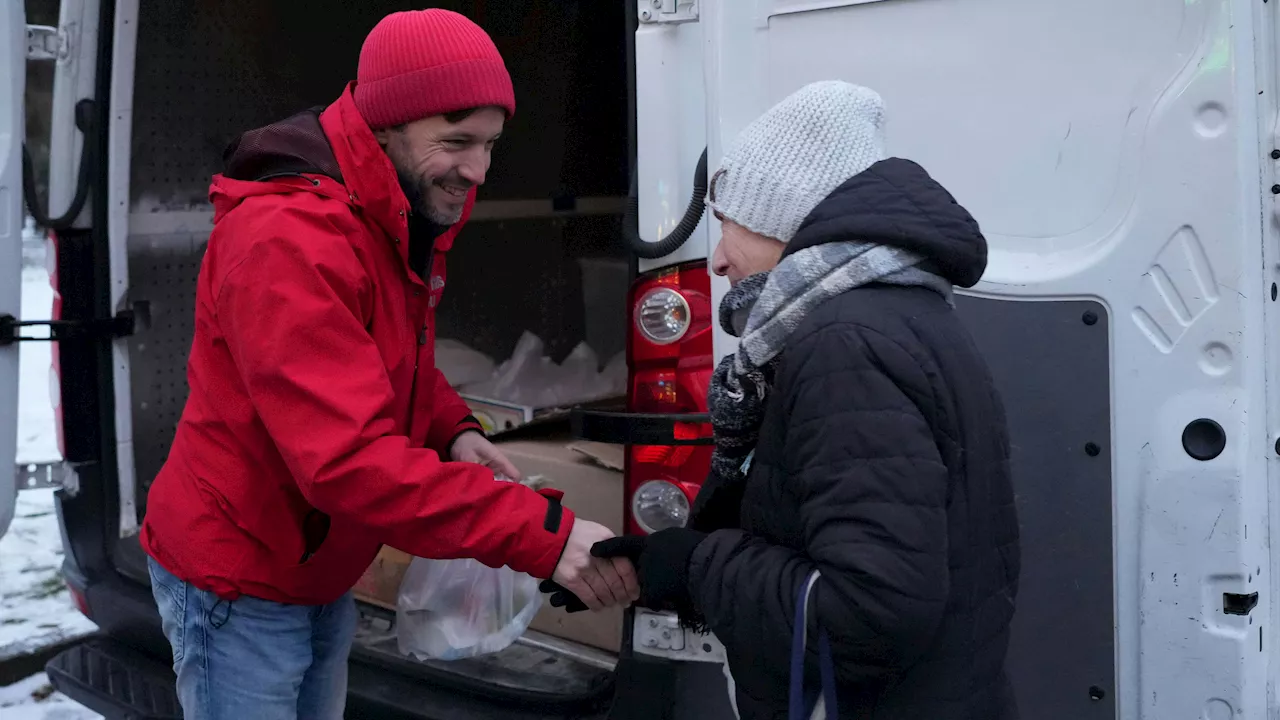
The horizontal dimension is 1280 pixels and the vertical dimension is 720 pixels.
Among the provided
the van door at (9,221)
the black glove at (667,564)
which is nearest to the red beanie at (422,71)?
the black glove at (667,564)

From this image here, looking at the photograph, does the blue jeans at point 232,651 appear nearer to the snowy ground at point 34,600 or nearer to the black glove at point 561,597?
the black glove at point 561,597

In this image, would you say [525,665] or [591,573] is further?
[525,665]

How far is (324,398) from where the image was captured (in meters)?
1.63

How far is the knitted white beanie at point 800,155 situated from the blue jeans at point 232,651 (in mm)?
1059

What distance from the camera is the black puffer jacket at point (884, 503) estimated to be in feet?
4.18

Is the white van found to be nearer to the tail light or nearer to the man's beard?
the tail light

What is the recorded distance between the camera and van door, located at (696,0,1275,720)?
6.22 ft

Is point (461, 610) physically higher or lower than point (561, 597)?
lower

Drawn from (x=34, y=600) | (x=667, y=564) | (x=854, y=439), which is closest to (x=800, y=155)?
(x=854, y=439)

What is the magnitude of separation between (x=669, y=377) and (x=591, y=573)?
1.72 ft

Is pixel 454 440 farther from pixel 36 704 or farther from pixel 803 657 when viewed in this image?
pixel 36 704

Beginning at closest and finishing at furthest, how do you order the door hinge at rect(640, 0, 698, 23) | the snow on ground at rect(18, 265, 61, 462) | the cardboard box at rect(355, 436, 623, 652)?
1. the door hinge at rect(640, 0, 698, 23)
2. the cardboard box at rect(355, 436, 623, 652)
3. the snow on ground at rect(18, 265, 61, 462)

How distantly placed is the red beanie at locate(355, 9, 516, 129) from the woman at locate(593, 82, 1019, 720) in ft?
1.69

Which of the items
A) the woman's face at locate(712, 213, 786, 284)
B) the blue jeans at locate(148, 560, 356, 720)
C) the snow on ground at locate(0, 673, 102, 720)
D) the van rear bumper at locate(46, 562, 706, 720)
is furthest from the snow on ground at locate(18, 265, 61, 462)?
the woman's face at locate(712, 213, 786, 284)
